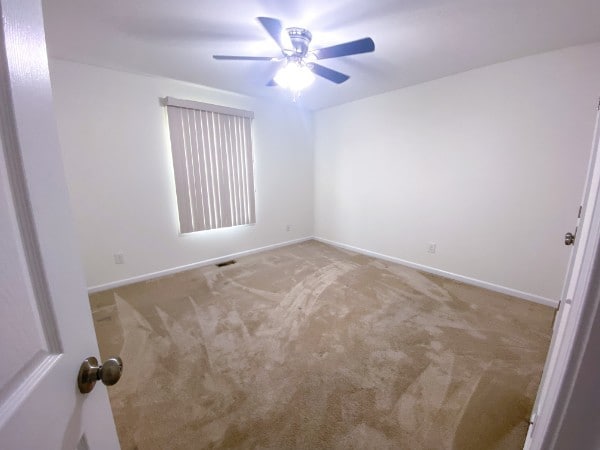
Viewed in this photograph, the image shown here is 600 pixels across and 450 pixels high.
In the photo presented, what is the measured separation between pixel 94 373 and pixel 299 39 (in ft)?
6.79

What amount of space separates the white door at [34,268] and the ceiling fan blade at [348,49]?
1.56 metres

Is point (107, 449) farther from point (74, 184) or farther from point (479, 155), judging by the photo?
point (479, 155)

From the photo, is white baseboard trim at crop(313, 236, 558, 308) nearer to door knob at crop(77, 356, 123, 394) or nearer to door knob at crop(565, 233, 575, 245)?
door knob at crop(565, 233, 575, 245)

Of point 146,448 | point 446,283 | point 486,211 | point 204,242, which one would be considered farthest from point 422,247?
point 146,448

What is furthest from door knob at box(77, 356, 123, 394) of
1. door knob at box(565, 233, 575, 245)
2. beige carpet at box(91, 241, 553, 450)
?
door knob at box(565, 233, 575, 245)

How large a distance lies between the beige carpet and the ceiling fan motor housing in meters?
2.14

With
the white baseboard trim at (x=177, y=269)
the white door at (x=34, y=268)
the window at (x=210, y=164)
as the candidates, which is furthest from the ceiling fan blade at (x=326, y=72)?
the white baseboard trim at (x=177, y=269)

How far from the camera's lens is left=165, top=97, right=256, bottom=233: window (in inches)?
115

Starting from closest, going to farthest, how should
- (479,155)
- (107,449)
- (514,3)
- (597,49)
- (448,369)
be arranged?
(107,449) → (514,3) → (448,369) → (597,49) → (479,155)

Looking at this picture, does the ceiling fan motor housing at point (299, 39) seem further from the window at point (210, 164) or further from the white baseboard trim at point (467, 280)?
the white baseboard trim at point (467, 280)

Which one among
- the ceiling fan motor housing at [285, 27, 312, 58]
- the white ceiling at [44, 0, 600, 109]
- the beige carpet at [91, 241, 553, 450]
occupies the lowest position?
the beige carpet at [91, 241, 553, 450]

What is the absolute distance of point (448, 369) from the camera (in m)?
1.64

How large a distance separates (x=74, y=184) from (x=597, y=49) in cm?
467

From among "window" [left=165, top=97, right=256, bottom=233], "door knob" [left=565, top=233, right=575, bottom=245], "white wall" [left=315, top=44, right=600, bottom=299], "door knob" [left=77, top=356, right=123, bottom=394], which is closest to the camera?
"door knob" [left=77, top=356, right=123, bottom=394]
